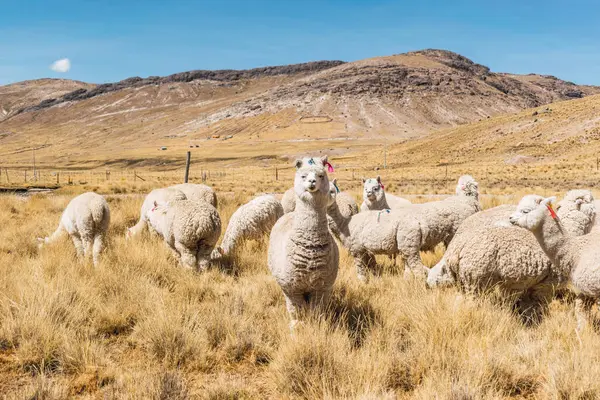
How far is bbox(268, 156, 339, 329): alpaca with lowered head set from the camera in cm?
440

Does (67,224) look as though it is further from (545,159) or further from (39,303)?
(545,159)

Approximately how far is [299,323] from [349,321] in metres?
0.83

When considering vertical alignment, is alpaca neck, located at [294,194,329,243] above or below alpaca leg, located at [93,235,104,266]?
above

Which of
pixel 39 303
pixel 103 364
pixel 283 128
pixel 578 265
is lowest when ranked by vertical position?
pixel 103 364

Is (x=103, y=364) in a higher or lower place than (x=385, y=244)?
lower

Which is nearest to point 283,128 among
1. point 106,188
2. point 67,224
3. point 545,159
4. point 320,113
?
point 320,113

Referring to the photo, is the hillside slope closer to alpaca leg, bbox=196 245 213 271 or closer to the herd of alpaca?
the herd of alpaca

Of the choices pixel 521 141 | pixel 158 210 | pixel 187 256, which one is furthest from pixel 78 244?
pixel 521 141

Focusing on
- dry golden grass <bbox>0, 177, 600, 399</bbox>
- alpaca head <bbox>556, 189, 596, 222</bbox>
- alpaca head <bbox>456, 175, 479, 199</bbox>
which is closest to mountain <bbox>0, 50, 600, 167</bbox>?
alpaca head <bbox>456, 175, 479, 199</bbox>

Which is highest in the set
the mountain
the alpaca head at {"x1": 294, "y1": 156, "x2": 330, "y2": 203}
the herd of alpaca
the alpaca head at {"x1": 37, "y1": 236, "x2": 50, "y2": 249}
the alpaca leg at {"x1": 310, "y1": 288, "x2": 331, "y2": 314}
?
the mountain

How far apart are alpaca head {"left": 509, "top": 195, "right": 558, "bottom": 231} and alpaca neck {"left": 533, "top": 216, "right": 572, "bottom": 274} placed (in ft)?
0.19

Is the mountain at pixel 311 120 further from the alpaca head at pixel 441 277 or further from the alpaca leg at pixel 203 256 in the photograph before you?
the alpaca head at pixel 441 277

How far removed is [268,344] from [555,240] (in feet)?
9.73

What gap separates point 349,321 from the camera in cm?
526
